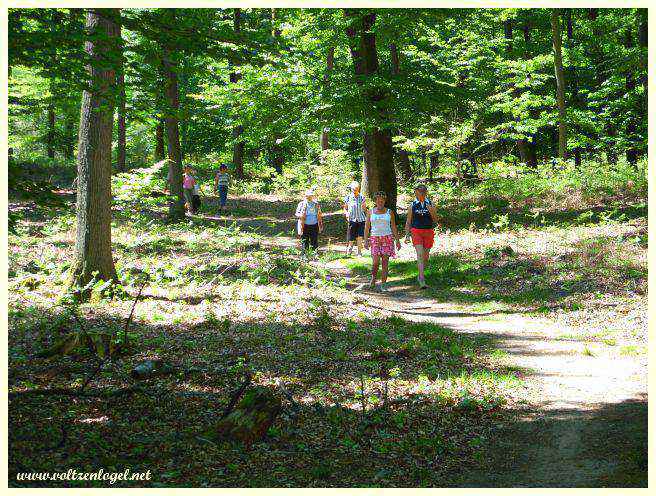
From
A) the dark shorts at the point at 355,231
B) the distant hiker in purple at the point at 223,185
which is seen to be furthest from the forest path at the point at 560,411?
the distant hiker in purple at the point at 223,185

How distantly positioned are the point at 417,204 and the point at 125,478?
28.6ft

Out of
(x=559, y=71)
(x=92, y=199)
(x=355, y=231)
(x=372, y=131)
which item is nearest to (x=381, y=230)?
(x=355, y=231)

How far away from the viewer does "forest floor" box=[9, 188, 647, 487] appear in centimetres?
485

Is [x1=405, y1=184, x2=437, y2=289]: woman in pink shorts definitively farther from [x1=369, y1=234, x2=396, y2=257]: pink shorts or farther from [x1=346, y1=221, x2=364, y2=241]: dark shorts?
[x1=346, y1=221, x2=364, y2=241]: dark shorts

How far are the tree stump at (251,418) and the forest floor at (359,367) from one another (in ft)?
0.35

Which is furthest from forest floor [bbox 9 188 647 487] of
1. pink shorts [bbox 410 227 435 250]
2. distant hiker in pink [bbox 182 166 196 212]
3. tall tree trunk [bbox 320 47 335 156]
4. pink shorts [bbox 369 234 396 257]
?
distant hiker in pink [bbox 182 166 196 212]

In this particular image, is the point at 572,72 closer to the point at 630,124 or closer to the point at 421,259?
the point at 630,124

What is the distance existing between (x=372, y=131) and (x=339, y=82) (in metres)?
1.84

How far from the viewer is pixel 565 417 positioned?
19.3 ft

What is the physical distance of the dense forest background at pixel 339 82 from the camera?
21.3 ft

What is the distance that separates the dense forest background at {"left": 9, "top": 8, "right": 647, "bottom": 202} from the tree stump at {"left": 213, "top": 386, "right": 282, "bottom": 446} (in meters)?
3.63

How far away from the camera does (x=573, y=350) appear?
8070mm

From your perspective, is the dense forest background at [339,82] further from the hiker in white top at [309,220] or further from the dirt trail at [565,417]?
the dirt trail at [565,417]
